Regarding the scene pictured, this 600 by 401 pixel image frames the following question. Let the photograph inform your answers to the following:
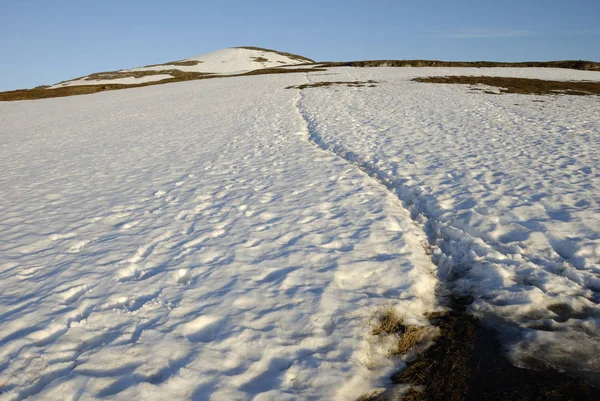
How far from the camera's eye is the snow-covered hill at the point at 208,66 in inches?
3167

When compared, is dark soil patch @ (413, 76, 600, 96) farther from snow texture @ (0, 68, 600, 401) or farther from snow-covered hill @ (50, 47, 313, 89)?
snow-covered hill @ (50, 47, 313, 89)

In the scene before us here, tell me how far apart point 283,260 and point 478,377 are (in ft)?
11.4

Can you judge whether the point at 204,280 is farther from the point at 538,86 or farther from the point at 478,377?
the point at 538,86

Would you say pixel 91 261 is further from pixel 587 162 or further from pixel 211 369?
pixel 587 162

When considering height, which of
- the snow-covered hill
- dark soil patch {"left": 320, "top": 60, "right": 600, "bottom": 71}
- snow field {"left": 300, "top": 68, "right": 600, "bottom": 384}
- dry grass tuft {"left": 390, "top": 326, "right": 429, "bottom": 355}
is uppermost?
the snow-covered hill

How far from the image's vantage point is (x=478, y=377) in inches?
156

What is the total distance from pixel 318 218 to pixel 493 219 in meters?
3.63

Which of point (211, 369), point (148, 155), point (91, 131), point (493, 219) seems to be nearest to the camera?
point (211, 369)

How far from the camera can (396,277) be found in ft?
19.1

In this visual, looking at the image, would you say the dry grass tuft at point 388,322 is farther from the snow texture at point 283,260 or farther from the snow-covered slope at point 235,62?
the snow-covered slope at point 235,62

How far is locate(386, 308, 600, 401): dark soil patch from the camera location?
369 centimetres

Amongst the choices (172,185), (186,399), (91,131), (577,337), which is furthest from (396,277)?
(91,131)

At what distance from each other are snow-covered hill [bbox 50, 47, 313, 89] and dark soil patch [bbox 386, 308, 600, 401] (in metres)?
81.2

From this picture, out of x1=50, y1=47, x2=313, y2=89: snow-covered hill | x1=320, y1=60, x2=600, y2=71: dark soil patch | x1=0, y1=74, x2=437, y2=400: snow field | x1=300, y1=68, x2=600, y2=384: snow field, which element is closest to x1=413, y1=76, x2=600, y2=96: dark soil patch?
x1=300, y1=68, x2=600, y2=384: snow field
